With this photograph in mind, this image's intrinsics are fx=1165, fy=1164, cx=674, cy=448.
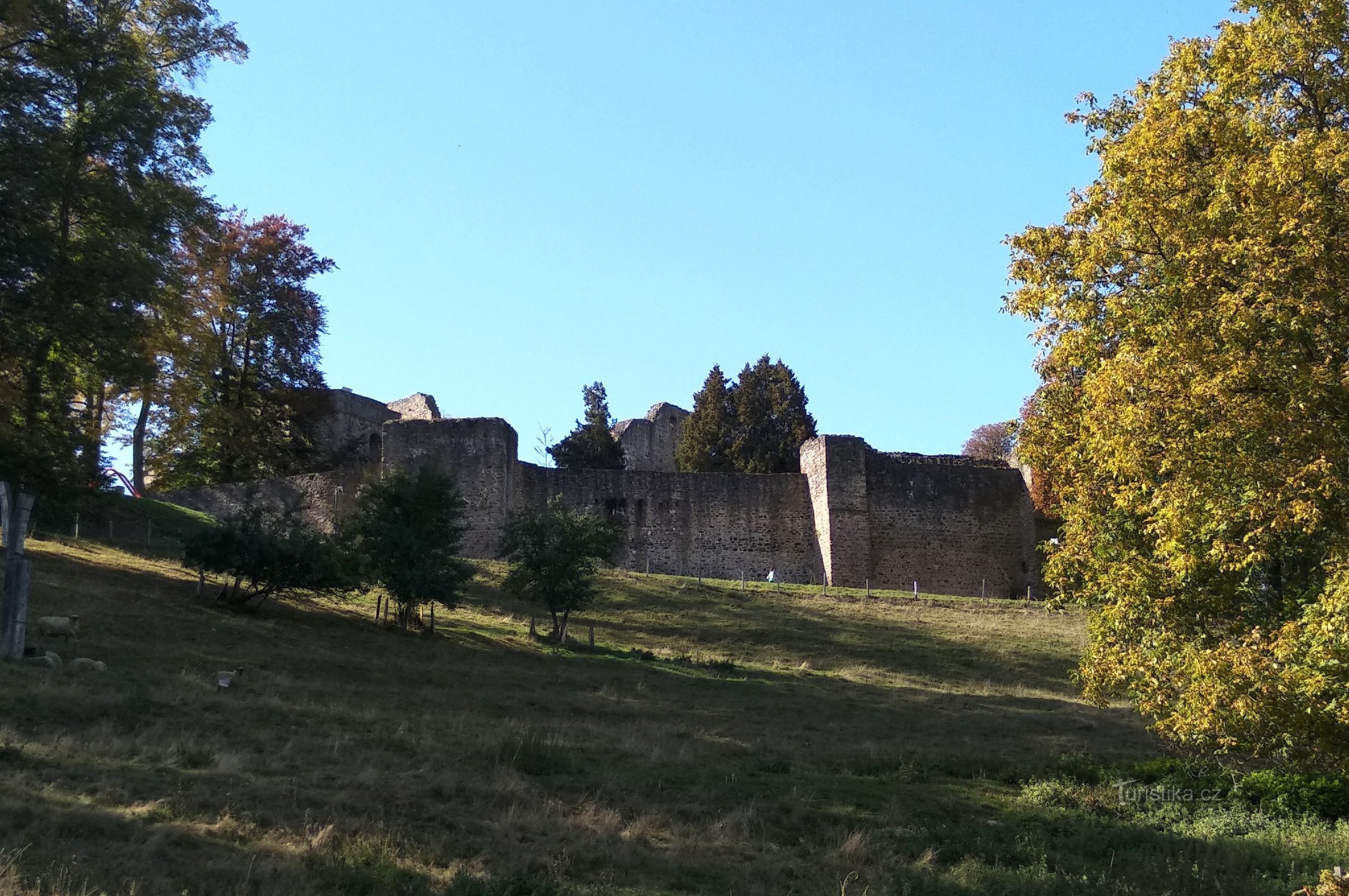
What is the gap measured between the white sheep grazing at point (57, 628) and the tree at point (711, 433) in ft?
100.0

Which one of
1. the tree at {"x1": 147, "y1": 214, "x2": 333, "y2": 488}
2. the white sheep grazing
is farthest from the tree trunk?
the white sheep grazing

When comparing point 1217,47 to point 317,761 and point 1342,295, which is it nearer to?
point 1342,295

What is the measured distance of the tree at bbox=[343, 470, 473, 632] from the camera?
21.3 meters

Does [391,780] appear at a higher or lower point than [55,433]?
lower

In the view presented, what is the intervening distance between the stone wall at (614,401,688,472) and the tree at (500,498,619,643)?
22955 mm

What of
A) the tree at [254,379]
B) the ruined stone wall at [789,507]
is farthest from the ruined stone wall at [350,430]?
the ruined stone wall at [789,507]

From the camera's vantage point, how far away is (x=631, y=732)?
13.8 metres

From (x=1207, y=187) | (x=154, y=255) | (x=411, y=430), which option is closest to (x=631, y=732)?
(x=1207, y=187)

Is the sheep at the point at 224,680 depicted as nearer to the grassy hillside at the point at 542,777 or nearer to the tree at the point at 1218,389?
the grassy hillside at the point at 542,777

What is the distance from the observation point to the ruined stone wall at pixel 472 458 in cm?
3103

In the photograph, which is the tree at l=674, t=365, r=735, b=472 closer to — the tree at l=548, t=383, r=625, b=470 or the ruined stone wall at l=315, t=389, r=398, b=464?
the tree at l=548, t=383, r=625, b=470

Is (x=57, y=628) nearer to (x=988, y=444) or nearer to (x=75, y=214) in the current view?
(x=75, y=214)

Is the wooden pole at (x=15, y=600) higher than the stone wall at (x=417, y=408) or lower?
lower

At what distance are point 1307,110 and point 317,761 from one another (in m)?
10.4
